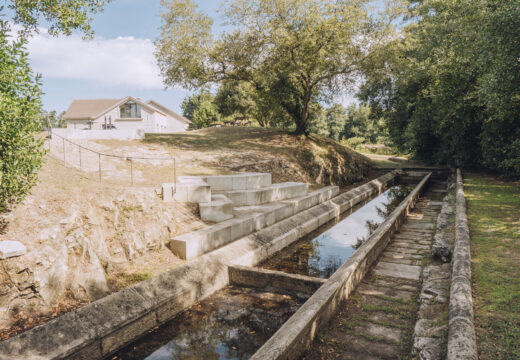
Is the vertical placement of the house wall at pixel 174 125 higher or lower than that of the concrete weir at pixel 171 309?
higher

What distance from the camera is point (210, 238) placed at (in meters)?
7.52

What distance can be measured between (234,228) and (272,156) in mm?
11395

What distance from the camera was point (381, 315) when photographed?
483 centimetres

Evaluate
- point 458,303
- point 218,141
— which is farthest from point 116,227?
point 218,141

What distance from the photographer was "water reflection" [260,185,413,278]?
7.70 meters

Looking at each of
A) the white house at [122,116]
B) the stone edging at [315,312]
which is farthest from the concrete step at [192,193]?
the white house at [122,116]

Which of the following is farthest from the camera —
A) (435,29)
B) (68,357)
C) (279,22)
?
(279,22)

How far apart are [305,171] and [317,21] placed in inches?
342

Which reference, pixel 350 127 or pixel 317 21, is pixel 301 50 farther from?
pixel 350 127

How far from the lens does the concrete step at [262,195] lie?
35.9ft

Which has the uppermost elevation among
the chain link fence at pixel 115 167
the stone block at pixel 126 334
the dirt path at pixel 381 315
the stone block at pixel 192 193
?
the chain link fence at pixel 115 167

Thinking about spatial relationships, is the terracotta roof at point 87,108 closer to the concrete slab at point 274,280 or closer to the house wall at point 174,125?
the house wall at point 174,125

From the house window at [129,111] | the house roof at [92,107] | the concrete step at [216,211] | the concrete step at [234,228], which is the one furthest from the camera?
the house window at [129,111]

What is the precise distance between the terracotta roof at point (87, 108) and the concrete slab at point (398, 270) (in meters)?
41.1
